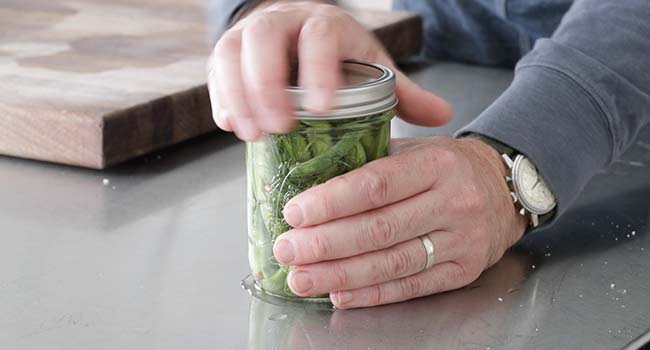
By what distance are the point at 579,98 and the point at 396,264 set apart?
0.30 m

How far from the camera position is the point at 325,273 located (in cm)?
85

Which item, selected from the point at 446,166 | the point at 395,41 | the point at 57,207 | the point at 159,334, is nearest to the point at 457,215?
the point at 446,166

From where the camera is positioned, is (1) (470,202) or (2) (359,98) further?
(1) (470,202)

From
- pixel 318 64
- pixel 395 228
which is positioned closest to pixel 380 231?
pixel 395 228

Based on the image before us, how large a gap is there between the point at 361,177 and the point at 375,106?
0.18ft

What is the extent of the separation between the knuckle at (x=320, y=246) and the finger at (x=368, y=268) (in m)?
0.01

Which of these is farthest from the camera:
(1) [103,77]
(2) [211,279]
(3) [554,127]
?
(1) [103,77]

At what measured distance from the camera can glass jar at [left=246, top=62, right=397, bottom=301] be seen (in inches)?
32.0

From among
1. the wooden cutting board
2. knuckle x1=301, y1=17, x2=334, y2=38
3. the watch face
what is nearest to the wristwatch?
the watch face

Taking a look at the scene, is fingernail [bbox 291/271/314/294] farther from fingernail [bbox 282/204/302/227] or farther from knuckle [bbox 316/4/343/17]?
knuckle [bbox 316/4/343/17]

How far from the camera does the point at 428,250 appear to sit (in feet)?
2.92

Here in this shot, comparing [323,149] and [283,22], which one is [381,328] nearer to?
[323,149]

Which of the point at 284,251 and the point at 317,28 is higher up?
the point at 317,28

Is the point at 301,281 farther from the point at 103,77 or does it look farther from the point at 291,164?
the point at 103,77
